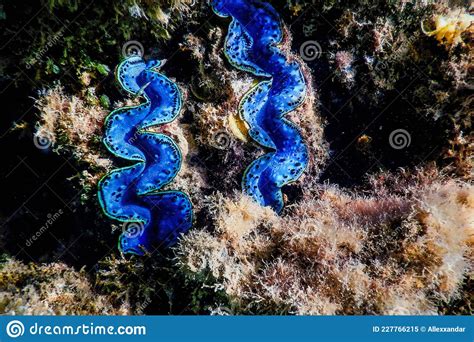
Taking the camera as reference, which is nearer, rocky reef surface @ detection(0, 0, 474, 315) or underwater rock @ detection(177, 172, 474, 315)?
underwater rock @ detection(177, 172, 474, 315)

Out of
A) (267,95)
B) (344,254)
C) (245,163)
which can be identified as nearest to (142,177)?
(245,163)

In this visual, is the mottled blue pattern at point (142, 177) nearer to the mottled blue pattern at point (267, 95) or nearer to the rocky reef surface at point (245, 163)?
the rocky reef surface at point (245, 163)

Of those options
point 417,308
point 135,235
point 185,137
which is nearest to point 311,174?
point 185,137

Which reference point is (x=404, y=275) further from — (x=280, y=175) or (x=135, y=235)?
(x=135, y=235)

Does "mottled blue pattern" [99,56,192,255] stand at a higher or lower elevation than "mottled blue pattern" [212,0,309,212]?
lower

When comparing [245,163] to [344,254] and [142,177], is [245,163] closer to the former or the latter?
[142,177]

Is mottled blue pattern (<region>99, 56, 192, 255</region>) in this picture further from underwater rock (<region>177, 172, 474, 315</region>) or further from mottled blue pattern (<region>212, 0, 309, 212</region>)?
mottled blue pattern (<region>212, 0, 309, 212</region>)

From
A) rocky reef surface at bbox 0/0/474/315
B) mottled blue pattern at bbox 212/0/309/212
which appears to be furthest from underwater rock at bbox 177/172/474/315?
mottled blue pattern at bbox 212/0/309/212
